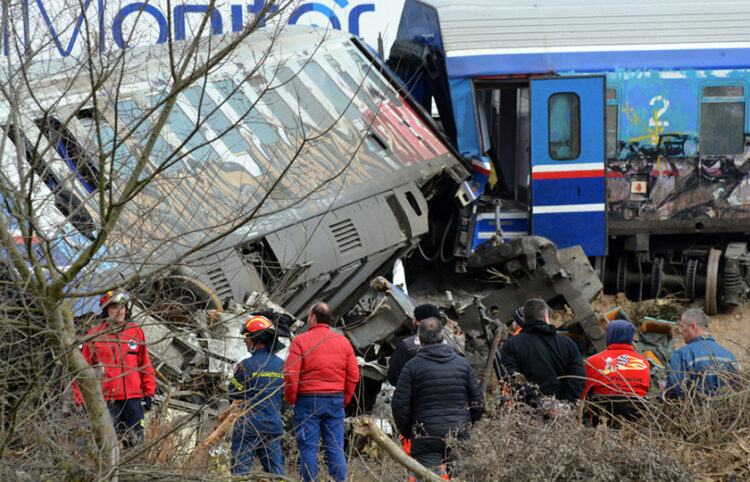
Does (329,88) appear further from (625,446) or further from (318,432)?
(625,446)

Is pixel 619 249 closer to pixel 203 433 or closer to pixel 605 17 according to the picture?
pixel 605 17

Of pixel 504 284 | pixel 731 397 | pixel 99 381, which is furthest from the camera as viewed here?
pixel 504 284

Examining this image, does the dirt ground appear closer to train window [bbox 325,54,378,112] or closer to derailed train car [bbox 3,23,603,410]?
derailed train car [bbox 3,23,603,410]

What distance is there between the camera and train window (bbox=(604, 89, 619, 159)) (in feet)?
38.2

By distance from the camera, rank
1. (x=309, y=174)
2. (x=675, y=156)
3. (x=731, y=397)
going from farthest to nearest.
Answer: (x=675, y=156), (x=309, y=174), (x=731, y=397)

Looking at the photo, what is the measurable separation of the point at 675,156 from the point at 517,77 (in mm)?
2106

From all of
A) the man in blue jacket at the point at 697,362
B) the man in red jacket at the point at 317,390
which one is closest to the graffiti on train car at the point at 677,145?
the man in blue jacket at the point at 697,362

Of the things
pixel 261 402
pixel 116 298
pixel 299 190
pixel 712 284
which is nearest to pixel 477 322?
pixel 299 190

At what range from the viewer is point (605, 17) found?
466 inches

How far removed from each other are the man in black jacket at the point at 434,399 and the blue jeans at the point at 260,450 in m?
0.78

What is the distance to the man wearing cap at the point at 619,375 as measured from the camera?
6.08 m

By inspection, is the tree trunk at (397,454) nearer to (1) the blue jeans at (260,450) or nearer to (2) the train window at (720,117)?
(1) the blue jeans at (260,450)

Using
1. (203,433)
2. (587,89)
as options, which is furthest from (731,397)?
(587,89)

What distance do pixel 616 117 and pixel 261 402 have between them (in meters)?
7.06
